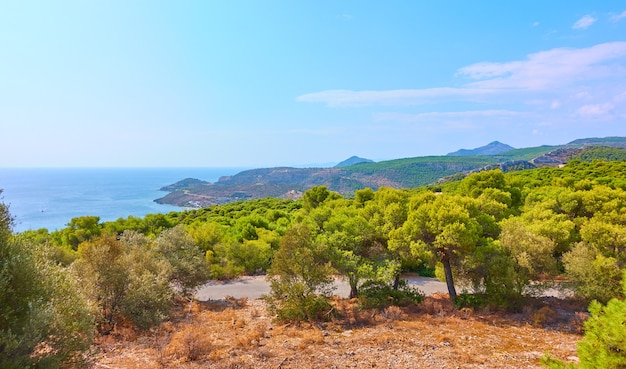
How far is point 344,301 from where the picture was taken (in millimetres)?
20656

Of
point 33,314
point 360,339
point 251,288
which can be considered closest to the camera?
point 33,314

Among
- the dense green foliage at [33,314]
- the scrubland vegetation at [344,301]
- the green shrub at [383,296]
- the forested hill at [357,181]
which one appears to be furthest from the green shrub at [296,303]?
the forested hill at [357,181]

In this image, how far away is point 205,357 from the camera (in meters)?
12.6

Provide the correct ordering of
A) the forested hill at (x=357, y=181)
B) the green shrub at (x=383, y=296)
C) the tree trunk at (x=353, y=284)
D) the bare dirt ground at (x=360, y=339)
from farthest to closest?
the forested hill at (x=357, y=181) → the tree trunk at (x=353, y=284) → the green shrub at (x=383, y=296) → the bare dirt ground at (x=360, y=339)

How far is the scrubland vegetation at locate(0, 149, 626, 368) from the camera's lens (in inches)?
359

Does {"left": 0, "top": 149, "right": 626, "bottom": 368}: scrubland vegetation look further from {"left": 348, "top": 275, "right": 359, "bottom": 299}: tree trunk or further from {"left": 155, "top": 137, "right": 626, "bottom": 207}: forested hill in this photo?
{"left": 155, "top": 137, "right": 626, "bottom": 207}: forested hill

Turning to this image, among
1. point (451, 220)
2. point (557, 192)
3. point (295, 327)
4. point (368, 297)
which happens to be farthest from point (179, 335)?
point (557, 192)

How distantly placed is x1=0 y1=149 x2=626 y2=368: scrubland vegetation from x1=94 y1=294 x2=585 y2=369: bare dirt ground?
0.09 m

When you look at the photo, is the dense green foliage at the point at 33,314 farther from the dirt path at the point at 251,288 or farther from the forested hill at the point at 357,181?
the forested hill at the point at 357,181

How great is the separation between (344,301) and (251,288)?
8.31 m

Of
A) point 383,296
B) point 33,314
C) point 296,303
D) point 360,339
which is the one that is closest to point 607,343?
point 360,339

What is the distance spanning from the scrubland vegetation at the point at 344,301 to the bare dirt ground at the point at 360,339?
86mm

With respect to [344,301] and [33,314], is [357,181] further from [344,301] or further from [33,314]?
[33,314]

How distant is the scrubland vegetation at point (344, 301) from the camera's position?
911 centimetres
